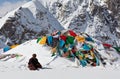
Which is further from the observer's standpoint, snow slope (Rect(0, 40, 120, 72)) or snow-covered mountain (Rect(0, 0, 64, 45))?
snow-covered mountain (Rect(0, 0, 64, 45))

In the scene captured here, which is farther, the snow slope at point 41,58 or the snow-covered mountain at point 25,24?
the snow-covered mountain at point 25,24

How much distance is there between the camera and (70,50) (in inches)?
1209

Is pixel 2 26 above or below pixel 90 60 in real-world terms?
above

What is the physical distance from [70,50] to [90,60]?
69.9 inches

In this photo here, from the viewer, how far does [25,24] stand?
585ft

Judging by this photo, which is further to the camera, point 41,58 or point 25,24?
point 25,24

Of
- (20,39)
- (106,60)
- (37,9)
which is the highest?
(37,9)

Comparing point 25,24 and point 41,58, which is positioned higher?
point 25,24

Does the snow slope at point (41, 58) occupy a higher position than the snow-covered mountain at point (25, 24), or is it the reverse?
the snow-covered mountain at point (25, 24)

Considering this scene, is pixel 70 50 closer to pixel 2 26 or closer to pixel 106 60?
pixel 106 60

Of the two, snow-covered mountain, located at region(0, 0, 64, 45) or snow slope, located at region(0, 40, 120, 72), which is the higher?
snow-covered mountain, located at region(0, 0, 64, 45)

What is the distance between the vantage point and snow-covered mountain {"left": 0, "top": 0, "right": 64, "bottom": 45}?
171m

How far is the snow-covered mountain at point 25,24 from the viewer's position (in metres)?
171

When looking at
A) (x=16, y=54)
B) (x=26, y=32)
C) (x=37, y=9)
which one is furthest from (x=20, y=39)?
(x=16, y=54)
